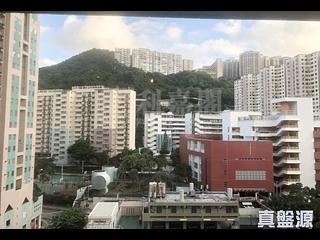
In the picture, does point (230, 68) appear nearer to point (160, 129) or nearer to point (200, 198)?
point (160, 129)

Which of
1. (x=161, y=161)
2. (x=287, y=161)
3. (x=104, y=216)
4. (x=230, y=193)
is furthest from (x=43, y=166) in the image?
(x=287, y=161)

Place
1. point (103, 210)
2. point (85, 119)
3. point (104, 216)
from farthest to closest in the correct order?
point (85, 119) → point (103, 210) → point (104, 216)

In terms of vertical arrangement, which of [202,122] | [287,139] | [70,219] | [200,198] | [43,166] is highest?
[202,122]

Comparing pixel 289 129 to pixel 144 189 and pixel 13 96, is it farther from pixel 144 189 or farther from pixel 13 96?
pixel 13 96

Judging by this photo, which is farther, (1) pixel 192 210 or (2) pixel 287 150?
(2) pixel 287 150

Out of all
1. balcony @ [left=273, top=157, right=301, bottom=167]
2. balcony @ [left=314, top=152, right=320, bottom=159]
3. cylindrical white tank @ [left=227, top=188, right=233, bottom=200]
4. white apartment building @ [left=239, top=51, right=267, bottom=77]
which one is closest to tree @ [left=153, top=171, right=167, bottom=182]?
cylindrical white tank @ [left=227, top=188, right=233, bottom=200]

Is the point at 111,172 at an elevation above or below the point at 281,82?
below

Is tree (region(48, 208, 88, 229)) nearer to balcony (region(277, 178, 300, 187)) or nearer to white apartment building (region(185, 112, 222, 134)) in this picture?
white apartment building (region(185, 112, 222, 134))
